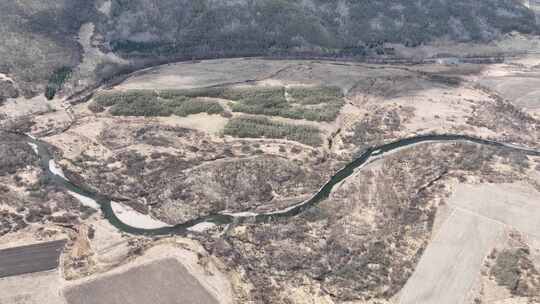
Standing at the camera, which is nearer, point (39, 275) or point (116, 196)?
point (39, 275)

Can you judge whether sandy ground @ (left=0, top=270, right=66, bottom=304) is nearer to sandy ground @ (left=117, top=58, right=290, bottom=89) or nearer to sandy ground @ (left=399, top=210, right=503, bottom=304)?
sandy ground @ (left=399, top=210, right=503, bottom=304)

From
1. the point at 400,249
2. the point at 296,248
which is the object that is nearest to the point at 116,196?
the point at 296,248

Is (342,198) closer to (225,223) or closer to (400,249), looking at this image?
(400,249)

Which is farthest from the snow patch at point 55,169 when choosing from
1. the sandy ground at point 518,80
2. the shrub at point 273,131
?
the sandy ground at point 518,80

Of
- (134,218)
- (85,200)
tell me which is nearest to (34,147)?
(85,200)

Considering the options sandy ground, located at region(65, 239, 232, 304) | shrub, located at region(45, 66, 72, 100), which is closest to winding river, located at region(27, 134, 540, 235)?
sandy ground, located at region(65, 239, 232, 304)

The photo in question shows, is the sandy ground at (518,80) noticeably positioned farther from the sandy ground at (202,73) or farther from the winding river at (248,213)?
the sandy ground at (202,73)
